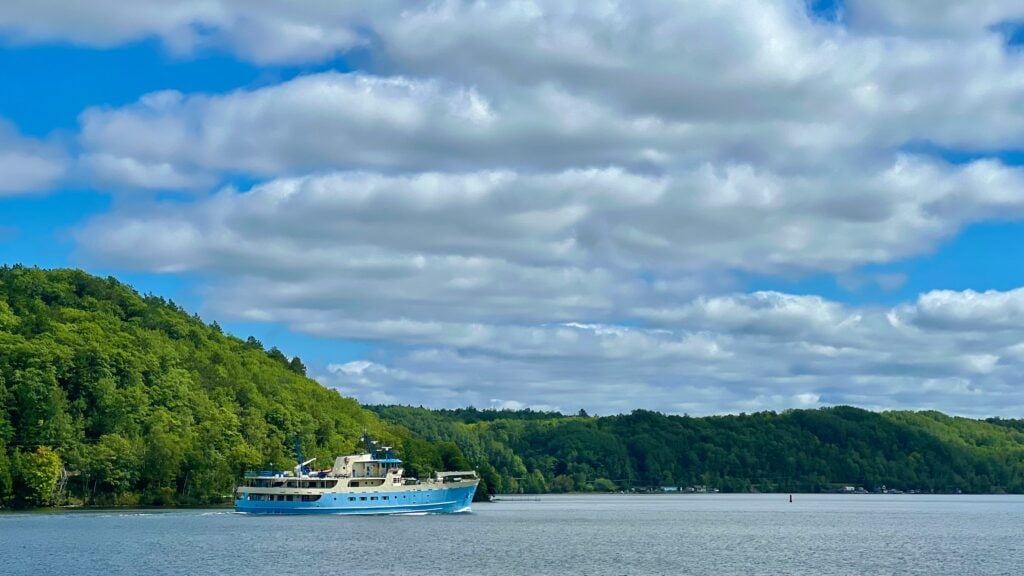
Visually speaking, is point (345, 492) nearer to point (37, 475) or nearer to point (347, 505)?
point (347, 505)

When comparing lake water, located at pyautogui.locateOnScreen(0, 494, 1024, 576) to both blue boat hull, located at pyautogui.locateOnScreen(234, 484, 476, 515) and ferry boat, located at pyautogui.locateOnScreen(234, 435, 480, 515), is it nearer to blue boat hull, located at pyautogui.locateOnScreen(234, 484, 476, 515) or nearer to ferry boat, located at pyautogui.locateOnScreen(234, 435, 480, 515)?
blue boat hull, located at pyautogui.locateOnScreen(234, 484, 476, 515)

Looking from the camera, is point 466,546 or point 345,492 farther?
point 345,492

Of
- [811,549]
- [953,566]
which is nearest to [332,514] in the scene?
[811,549]

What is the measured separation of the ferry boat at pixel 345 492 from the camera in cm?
17362

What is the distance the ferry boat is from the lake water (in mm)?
3067

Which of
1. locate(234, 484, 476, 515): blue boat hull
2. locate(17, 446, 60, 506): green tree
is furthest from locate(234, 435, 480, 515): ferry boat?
locate(17, 446, 60, 506): green tree

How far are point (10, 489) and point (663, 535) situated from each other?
304 feet

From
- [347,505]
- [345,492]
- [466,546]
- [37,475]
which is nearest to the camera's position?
[466,546]

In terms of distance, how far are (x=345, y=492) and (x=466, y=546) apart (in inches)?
2155

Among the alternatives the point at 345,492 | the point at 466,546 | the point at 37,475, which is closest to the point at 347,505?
the point at 345,492

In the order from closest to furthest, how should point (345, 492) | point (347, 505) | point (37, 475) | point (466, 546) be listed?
point (466, 546) → point (345, 492) → point (347, 505) → point (37, 475)

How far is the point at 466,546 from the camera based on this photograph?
122375 millimetres

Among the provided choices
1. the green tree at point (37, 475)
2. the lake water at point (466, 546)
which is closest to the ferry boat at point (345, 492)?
the lake water at point (466, 546)

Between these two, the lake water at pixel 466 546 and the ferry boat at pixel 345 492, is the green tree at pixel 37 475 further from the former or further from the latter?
the ferry boat at pixel 345 492
